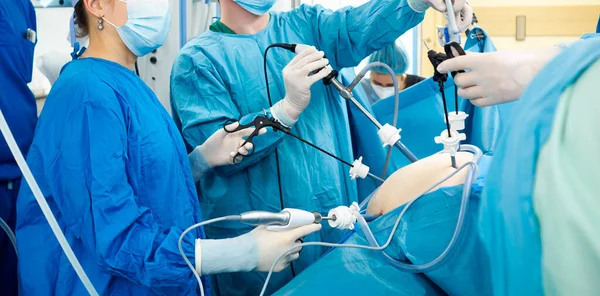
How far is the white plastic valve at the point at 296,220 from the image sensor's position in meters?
1.12

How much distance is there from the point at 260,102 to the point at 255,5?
262 millimetres

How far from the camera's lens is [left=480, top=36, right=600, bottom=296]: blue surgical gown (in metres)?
0.55

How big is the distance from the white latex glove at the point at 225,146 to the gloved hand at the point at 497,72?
549mm

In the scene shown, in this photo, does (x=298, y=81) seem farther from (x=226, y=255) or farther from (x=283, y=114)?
(x=226, y=255)

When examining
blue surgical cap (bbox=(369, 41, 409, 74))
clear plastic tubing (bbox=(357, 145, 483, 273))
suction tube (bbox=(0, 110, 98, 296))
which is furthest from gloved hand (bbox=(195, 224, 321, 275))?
blue surgical cap (bbox=(369, 41, 409, 74))

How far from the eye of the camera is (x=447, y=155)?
1.30 meters

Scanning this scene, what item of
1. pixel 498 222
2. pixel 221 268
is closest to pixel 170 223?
pixel 221 268

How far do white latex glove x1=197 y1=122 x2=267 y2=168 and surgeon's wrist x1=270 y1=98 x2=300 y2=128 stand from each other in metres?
0.07

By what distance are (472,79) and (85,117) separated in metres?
0.68

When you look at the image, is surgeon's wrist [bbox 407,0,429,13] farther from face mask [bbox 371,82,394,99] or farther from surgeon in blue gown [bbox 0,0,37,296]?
face mask [bbox 371,82,394,99]

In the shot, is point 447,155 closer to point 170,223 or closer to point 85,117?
point 170,223

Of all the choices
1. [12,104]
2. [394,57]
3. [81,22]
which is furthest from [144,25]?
[394,57]

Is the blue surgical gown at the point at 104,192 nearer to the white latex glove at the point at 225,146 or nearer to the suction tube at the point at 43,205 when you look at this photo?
the suction tube at the point at 43,205

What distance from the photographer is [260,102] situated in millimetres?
1592
